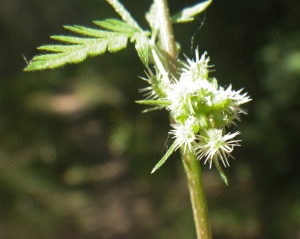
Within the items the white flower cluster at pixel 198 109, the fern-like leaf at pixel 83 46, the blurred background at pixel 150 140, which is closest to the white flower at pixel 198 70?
the white flower cluster at pixel 198 109

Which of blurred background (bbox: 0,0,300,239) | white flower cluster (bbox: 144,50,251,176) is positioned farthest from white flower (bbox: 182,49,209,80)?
blurred background (bbox: 0,0,300,239)

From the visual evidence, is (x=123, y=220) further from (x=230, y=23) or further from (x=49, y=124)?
(x=230, y=23)

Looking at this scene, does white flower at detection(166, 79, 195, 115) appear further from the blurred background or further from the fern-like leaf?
the blurred background

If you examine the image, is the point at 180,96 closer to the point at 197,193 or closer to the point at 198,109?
the point at 198,109

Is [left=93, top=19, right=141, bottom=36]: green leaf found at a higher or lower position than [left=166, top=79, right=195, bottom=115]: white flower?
higher

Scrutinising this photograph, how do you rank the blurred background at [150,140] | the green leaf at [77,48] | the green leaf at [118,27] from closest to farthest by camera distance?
the green leaf at [77,48] < the green leaf at [118,27] < the blurred background at [150,140]

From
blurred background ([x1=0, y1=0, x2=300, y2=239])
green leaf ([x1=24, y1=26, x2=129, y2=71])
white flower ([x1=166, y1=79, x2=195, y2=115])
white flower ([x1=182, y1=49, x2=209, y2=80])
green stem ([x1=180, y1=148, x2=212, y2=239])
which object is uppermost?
blurred background ([x1=0, y1=0, x2=300, y2=239])

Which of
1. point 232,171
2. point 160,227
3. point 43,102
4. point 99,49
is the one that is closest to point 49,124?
point 43,102

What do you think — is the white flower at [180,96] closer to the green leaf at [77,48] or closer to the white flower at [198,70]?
the white flower at [198,70]
